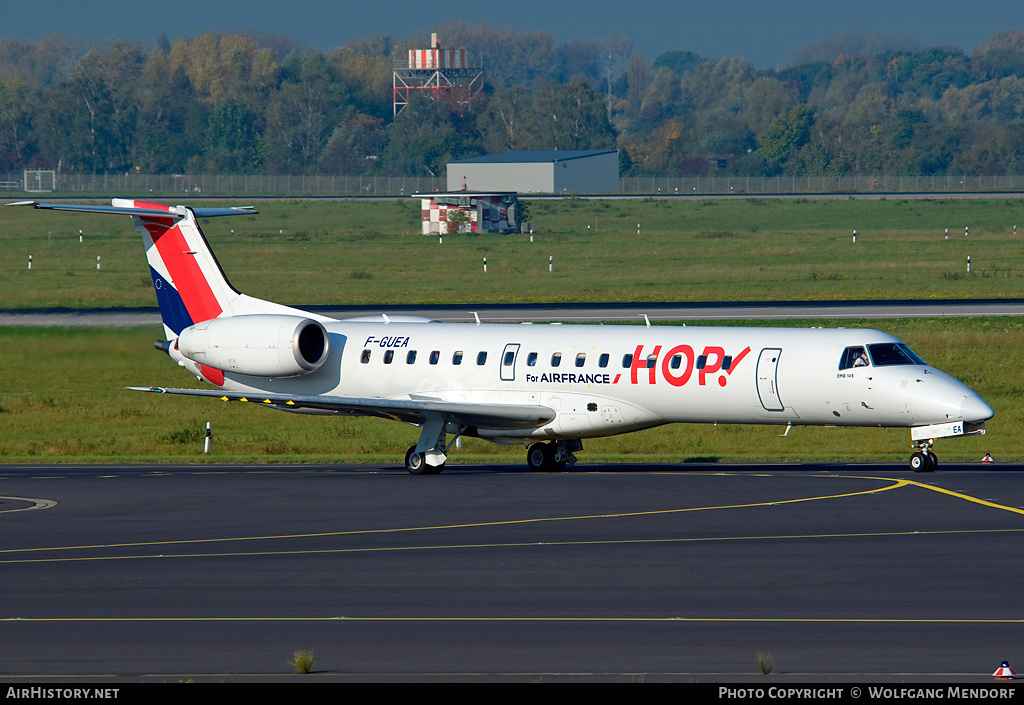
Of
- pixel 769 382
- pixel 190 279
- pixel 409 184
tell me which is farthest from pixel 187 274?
pixel 409 184

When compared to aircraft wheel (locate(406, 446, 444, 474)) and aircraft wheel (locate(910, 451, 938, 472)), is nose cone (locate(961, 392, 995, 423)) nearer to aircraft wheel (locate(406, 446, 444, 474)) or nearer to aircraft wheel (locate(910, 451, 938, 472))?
aircraft wheel (locate(910, 451, 938, 472))

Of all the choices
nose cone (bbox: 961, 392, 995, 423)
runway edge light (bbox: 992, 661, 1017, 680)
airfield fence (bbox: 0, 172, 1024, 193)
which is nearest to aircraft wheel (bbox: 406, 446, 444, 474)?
nose cone (bbox: 961, 392, 995, 423)

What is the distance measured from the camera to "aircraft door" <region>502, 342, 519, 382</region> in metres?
35.2

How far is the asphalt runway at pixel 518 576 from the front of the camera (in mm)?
16453

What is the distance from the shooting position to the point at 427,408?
34094 millimetres

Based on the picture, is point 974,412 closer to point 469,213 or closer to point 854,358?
point 854,358

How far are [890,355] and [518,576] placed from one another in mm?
13863

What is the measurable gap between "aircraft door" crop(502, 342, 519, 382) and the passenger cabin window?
26.2 feet

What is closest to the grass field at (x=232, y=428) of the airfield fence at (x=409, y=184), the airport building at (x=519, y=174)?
the airport building at (x=519, y=174)

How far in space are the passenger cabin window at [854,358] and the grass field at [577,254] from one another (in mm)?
34725

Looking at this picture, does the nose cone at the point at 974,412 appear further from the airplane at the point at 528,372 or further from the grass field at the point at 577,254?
the grass field at the point at 577,254

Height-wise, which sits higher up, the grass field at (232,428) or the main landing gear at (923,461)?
the main landing gear at (923,461)

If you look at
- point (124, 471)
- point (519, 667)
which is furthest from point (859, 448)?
point (519, 667)
